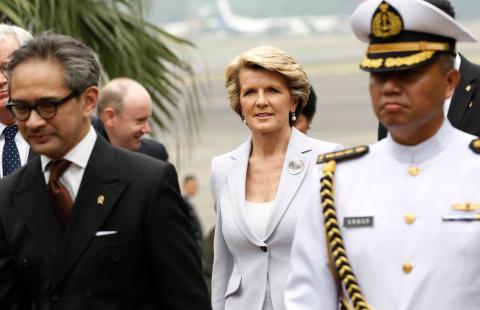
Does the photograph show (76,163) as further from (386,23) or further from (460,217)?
(460,217)

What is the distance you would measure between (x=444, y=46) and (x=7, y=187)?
4.51 ft

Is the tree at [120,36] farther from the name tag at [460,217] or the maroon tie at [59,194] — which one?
the name tag at [460,217]

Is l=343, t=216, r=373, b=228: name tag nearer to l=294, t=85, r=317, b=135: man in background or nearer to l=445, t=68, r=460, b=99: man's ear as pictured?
l=445, t=68, r=460, b=99: man's ear

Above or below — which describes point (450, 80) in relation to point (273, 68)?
above

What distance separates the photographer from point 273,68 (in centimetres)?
634

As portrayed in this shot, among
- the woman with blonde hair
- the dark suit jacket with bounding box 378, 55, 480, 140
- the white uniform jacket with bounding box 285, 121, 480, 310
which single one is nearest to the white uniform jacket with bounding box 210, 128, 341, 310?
the woman with blonde hair

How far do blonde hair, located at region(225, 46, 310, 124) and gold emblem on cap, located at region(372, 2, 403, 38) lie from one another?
82.2 inches

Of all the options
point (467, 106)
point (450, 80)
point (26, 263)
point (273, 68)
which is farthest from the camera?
point (273, 68)

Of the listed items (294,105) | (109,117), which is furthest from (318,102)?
(294,105)

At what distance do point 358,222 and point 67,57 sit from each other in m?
1.01

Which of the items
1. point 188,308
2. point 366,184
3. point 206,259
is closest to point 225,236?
point 188,308

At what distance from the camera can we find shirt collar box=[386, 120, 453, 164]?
4.17m

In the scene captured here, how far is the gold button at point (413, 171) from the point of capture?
4184 millimetres

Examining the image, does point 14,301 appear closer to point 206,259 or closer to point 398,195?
point 398,195
